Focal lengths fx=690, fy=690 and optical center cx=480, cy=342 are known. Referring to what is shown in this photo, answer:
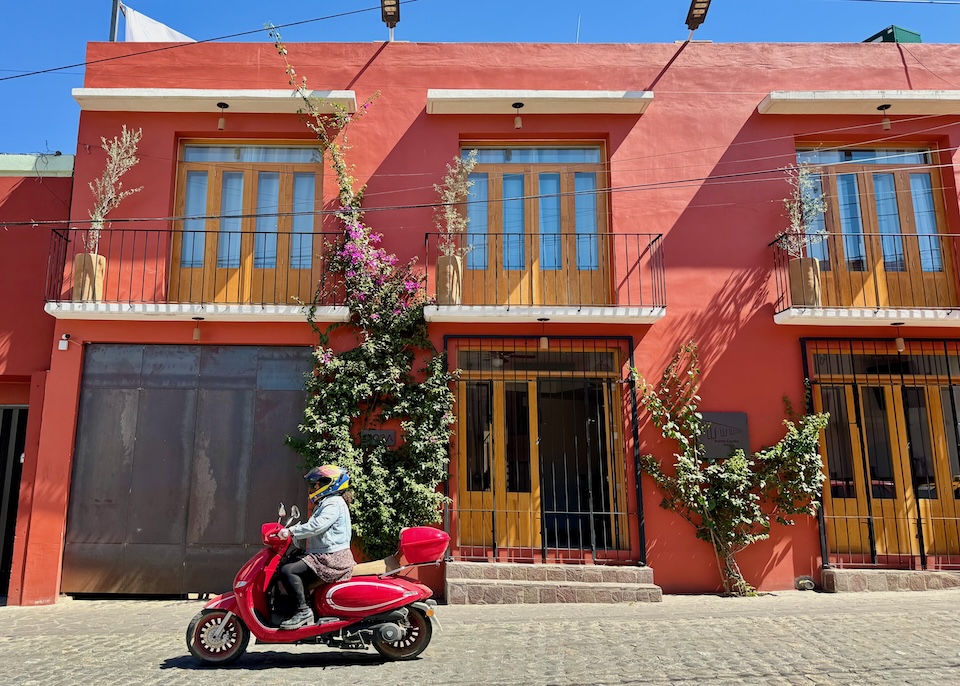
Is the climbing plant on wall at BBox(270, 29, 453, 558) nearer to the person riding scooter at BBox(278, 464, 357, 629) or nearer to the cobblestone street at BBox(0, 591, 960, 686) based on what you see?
the cobblestone street at BBox(0, 591, 960, 686)

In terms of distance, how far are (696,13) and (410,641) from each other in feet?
29.4

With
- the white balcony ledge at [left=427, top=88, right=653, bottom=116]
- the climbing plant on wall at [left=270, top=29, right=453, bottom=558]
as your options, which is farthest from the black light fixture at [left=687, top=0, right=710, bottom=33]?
the climbing plant on wall at [left=270, top=29, right=453, bottom=558]

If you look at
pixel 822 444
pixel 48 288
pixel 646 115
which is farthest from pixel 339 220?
pixel 822 444

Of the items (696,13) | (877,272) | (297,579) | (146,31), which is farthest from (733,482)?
(146,31)

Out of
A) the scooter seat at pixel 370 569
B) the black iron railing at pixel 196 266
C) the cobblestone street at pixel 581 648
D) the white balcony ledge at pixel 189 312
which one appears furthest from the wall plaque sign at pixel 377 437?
the scooter seat at pixel 370 569

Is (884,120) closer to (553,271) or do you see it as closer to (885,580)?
(553,271)

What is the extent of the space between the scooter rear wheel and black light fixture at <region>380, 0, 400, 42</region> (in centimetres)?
794

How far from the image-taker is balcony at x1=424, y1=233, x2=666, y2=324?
9164mm

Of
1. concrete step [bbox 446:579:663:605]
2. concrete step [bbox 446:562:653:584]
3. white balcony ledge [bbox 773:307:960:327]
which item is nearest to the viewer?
concrete step [bbox 446:579:663:605]

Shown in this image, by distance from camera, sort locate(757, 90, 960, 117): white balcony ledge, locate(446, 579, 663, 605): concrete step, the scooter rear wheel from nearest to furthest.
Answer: the scooter rear wheel
locate(446, 579, 663, 605): concrete step
locate(757, 90, 960, 117): white balcony ledge

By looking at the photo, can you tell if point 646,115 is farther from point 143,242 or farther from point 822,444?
point 143,242

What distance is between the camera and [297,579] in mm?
5426

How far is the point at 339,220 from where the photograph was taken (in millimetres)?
9305

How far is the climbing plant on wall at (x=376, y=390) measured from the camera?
8211mm
